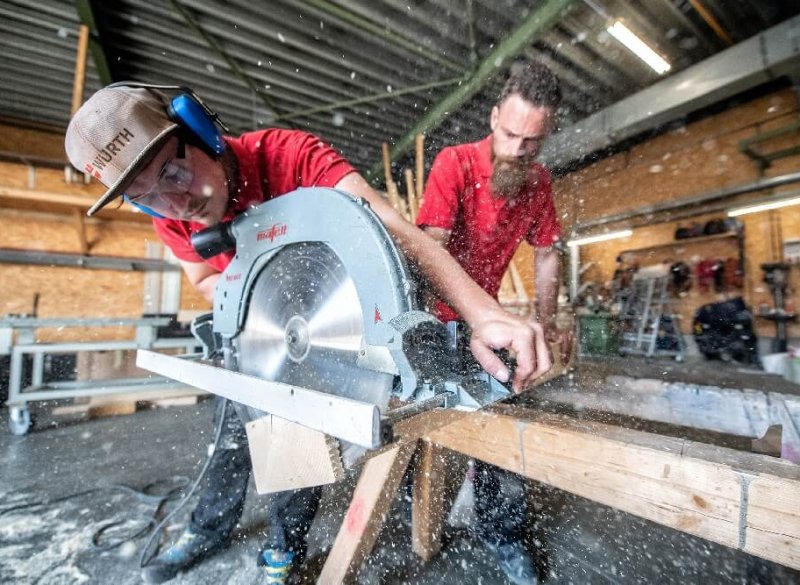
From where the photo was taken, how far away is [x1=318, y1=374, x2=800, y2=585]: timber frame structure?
0.70 metres

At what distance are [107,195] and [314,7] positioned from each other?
334 centimetres

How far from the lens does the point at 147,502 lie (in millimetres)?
1970

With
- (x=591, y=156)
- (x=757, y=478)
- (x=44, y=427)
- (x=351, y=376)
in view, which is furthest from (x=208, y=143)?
(x=591, y=156)

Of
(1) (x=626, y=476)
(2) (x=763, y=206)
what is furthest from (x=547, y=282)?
(2) (x=763, y=206)

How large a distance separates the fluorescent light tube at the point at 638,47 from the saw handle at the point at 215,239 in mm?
4671

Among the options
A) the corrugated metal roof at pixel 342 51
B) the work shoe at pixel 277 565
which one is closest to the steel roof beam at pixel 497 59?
the corrugated metal roof at pixel 342 51

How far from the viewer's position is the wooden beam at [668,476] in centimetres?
69

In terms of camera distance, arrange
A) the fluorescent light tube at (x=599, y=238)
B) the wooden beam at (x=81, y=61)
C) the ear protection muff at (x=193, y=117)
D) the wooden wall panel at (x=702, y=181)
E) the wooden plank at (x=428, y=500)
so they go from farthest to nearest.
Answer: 1. the fluorescent light tube at (x=599, y=238)
2. the wooden wall panel at (x=702, y=181)
3. the wooden beam at (x=81, y=61)
4. the wooden plank at (x=428, y=500)
5. the ear protection muff at (x=193, y=117)

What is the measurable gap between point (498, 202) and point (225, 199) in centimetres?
109

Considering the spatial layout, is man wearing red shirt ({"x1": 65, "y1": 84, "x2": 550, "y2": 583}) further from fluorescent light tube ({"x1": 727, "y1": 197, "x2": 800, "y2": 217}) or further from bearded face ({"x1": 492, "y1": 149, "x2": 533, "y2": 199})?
fluorescent light tube ({"x1": 727, "y1": 197, "x2": 800, "y2": 217})

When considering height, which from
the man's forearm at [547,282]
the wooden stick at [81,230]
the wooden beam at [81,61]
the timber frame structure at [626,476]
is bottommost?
the timber frame structure at [626,476]

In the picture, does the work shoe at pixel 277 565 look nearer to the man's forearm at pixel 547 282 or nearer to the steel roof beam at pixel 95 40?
the man's forearm at pixel 547 282

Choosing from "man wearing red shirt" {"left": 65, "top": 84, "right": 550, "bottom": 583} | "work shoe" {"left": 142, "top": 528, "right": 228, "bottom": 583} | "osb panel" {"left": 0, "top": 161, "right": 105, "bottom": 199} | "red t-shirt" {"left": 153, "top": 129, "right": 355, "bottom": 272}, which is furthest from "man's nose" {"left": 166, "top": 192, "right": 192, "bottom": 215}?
"osb panel" {"left": 0, "top": 161, "right": 105, "bottom": 199}

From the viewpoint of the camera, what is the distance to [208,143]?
1065mm
